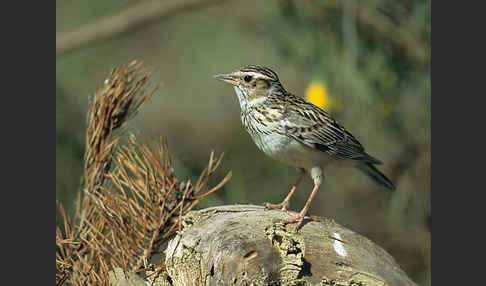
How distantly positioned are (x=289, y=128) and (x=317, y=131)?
0.80ft

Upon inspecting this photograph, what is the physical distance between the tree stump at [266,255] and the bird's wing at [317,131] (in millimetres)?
1219

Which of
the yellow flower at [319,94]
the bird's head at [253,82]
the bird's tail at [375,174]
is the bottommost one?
the bird's tail at [375,174]

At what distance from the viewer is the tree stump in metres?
2.32

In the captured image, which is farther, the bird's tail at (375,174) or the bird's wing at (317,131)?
the bird's tail at (375,174)

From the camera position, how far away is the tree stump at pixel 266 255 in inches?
91.4

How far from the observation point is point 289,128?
3814 millimetres

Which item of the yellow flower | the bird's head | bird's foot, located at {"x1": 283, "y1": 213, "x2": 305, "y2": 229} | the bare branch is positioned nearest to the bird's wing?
the bird's head

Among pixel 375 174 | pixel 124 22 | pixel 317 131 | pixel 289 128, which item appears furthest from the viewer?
pixel 124 22

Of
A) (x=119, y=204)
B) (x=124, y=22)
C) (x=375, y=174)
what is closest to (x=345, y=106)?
(x=375, y=174)

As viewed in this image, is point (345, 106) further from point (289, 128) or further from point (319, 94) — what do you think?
point (289, 128)

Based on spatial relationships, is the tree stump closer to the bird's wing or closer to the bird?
the bird

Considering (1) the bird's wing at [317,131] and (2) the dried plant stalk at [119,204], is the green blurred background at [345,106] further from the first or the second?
(2) the dried plant stalk at [119,204]

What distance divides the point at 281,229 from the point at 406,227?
11.7 ft

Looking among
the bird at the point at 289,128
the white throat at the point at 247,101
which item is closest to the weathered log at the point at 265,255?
the bird at the point at 289,128
